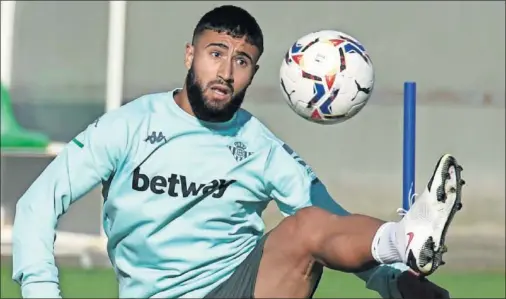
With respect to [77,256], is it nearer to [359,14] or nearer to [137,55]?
[137,55]

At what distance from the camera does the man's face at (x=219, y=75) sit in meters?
3.91

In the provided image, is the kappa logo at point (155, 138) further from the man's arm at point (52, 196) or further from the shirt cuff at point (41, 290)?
the shirt cuff at point (41, 290)

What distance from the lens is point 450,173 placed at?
343 centimetres

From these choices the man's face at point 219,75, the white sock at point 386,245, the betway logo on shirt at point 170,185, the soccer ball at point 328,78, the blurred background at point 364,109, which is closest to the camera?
the white sock at point 386,245

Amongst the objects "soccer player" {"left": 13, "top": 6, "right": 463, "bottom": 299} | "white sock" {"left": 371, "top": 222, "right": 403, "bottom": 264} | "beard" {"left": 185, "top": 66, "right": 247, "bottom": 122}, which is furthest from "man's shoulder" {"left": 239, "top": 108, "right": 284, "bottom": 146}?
"white sock" {"left": 371, "top": 222, "right": 403, "bottom": 264}

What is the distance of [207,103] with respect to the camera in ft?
12.8

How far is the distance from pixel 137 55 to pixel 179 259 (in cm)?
630

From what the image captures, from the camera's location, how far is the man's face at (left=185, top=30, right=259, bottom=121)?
12.8 feet

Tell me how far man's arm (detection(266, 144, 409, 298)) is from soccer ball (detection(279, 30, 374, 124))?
0.31 m

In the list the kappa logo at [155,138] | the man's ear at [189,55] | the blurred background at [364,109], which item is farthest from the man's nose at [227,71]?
the blurred background at [364,109]

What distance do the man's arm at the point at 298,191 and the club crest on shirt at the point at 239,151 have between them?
0.28 feet

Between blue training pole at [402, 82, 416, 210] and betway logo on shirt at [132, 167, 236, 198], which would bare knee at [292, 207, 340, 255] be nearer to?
betway logo on shirt at [132, 167, 236, 198]

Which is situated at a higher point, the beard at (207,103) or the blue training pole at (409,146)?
the beard at (207,103)

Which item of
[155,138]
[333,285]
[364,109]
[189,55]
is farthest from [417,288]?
[364,109]
